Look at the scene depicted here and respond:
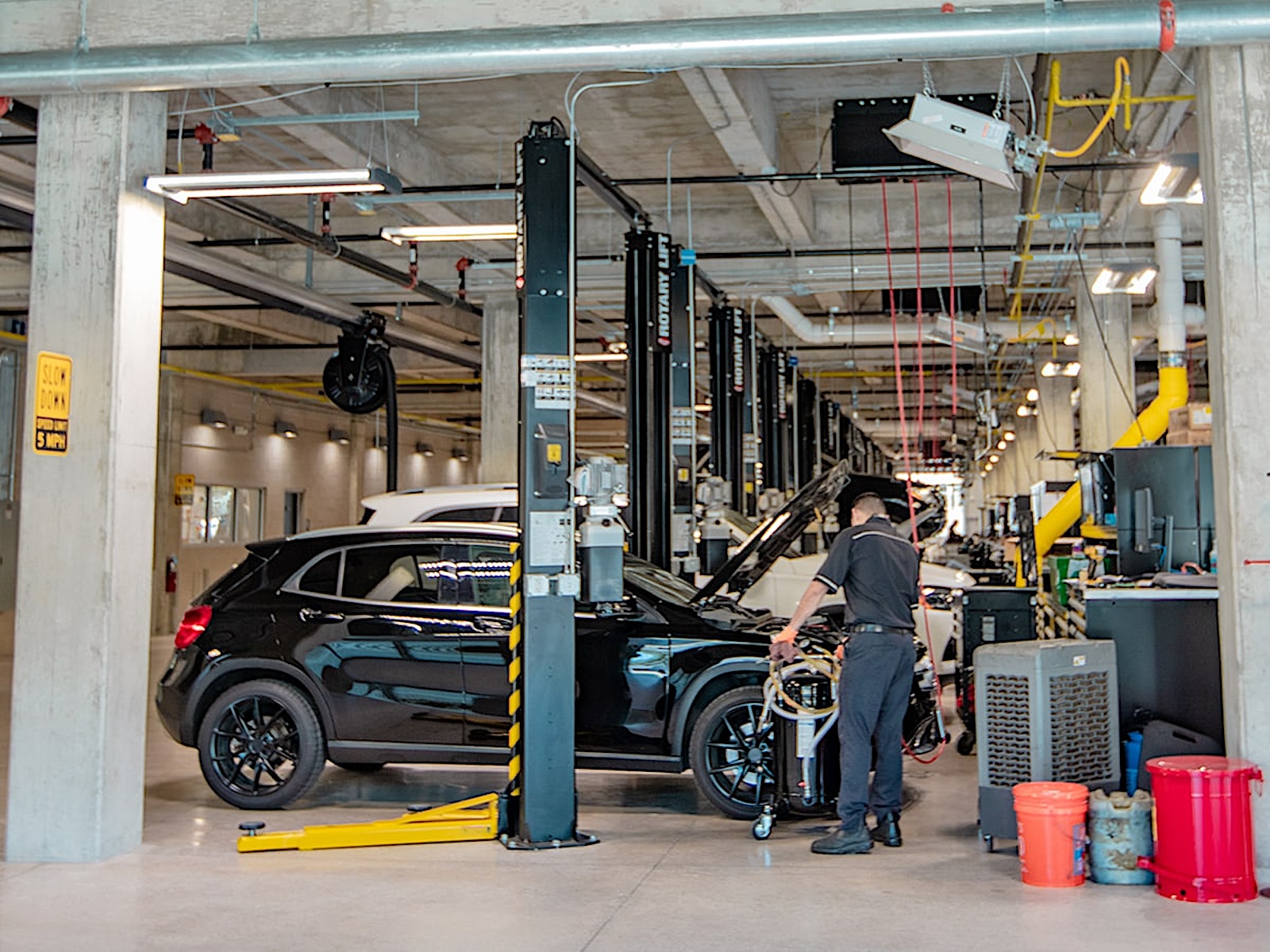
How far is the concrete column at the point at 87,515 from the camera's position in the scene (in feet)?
20.3

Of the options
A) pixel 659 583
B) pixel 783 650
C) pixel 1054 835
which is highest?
pixel 659 583

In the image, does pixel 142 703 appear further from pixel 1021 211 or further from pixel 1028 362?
pixel 1028 362

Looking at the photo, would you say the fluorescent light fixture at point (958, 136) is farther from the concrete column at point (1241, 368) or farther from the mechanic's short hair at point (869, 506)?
the mechanic's short hair at point (869, 506)

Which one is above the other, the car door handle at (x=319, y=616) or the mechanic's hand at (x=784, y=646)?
the car door handle at (x=319, y=616)

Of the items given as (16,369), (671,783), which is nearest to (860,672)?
(671,783)

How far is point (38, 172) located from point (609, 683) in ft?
13.0

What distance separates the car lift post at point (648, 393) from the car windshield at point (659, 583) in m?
1.61

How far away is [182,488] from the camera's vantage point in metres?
20.2

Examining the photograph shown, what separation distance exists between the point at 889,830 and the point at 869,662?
0.89 metres

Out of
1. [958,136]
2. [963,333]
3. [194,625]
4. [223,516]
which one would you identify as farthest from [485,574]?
[223,516]

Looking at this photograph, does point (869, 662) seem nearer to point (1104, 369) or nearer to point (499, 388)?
point (499, 388)

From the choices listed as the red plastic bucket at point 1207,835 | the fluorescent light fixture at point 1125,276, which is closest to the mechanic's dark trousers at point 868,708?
the red plastic bucket at point 1207,835

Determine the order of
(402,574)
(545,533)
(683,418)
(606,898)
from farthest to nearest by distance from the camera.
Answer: (683,418), (402,574), (545,533), (606,898)

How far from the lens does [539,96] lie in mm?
10555
